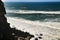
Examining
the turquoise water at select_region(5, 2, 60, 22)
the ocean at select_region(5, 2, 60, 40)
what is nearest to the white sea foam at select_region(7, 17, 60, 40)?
the ocean at select_region(5, 2, 60, 40)

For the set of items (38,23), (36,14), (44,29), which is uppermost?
(44,29)

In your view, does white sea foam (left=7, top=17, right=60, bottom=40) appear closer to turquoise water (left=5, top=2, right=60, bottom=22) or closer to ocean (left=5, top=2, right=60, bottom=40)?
ocean (left=5, top=2, right=60, bottom=40)

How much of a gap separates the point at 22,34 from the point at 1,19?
15.0 feet

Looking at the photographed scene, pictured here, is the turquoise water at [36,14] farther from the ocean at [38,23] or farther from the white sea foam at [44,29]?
the white sea foam at [44,29]

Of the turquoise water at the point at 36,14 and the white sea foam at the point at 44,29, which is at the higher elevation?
the white sea foam at the point at 44,29

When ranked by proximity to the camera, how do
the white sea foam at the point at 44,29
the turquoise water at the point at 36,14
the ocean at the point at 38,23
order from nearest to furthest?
the white sea foam at the point at 44,29, the ocean at the point at 38,23, the turquoise water at the point at 36,14

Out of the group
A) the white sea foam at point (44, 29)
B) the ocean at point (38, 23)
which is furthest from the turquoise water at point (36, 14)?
the white sea foam at point (44, 29)

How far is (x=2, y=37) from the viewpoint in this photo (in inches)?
544

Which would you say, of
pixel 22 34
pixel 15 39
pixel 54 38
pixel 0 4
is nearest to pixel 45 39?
pixel 54 38

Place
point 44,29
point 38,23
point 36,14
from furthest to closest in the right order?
point 36,14, point 38,23, point 44,29

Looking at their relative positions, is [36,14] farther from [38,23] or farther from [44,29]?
[44,29]

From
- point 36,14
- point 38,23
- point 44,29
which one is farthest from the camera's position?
point 36,14

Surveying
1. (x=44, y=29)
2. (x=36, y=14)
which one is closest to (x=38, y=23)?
(x=44, y=29)

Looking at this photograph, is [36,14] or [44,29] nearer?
[44,29]
